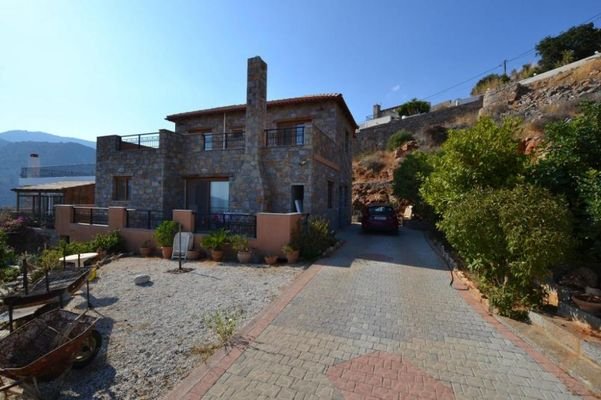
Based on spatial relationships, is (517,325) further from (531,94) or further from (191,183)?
(531,94)

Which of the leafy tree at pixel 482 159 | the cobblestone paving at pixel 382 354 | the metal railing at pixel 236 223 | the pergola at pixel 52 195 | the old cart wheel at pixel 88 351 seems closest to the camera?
the cobblestone paving at pixel 382 354

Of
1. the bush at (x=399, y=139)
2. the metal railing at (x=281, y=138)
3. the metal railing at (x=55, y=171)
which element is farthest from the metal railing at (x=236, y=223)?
the bush at (x=399, y=139)

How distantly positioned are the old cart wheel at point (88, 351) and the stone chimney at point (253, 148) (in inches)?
304

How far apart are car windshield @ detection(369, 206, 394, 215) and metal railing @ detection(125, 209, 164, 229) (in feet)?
32.0

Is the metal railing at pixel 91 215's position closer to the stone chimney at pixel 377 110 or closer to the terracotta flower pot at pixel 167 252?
the terracotta flower pot at pixel 167 252

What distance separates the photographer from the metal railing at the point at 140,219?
11.3 metres

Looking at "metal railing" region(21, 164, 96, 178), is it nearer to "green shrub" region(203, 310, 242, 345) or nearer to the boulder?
the boulder

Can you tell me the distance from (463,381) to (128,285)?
276 inches

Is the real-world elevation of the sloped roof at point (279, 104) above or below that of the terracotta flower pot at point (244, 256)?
above

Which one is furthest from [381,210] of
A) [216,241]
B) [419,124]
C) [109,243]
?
[419,124]

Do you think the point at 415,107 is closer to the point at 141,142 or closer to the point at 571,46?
the point at 571,46

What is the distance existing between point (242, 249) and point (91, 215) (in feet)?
25.1

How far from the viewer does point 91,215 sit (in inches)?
470

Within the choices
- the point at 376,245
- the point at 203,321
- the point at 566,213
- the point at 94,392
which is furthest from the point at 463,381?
the point at 376,245
